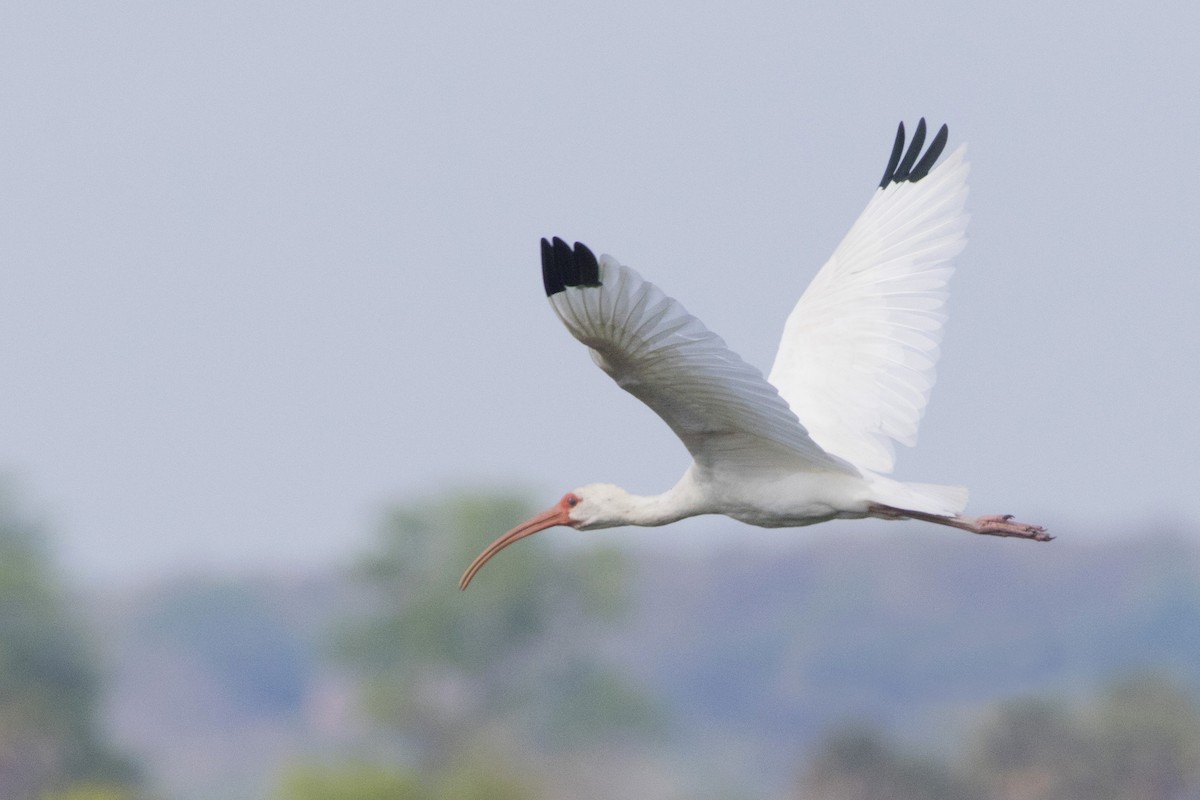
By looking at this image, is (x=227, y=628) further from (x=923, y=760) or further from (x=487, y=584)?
(x=923, y=760)

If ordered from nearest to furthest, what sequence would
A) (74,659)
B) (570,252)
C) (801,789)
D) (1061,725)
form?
(570,252)
(801,789)
(1061,725)
(74,659)

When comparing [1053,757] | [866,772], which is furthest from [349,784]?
[1053,757]

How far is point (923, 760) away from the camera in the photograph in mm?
56375

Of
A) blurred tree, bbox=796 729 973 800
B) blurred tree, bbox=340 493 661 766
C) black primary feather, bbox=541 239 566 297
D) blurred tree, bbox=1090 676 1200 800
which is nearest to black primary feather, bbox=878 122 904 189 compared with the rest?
black primary feather, bbox=541 239 566 297

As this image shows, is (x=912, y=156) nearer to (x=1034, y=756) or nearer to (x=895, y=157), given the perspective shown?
→ (x=895, y=157)

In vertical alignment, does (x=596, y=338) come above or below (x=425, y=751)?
below

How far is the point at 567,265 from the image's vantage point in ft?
38.1

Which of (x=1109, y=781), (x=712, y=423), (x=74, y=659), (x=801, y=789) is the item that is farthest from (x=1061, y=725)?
(x=712, y=423)

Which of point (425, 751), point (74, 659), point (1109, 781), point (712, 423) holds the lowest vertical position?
point (712, 423)

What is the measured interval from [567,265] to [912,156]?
5225mm

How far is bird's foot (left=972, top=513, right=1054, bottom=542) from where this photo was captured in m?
13.9

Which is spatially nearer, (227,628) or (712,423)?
(712,423)

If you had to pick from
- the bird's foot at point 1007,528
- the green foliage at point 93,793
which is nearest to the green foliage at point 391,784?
the green foliage at point 93,793

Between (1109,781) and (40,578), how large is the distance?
104 feet
